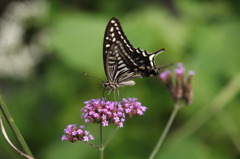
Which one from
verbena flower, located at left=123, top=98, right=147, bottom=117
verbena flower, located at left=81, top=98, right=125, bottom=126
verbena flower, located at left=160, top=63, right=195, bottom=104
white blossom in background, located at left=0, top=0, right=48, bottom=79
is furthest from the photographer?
white blossom in background, located at left=0, top=0, right=48, bottom=79

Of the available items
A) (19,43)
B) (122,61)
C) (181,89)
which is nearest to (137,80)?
(122,61)

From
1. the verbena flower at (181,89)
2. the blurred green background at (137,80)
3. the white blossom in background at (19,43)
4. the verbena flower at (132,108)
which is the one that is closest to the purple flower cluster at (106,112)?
the verbena flower at (132,108)

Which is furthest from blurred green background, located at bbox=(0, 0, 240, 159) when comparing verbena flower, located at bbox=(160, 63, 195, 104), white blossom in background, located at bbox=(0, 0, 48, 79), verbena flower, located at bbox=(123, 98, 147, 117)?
verbena flower, located at bbox=(123, 98, 147, 117)

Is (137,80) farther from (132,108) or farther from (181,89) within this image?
(132,108)

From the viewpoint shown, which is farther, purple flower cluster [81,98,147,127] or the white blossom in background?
the white blossom in background

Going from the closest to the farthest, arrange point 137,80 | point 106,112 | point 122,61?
point 106,112 → point 122,61 → point 137,80

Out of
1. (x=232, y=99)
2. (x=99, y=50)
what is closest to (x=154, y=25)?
(x=99, y=50)

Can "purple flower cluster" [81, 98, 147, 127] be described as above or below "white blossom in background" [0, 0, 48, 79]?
below

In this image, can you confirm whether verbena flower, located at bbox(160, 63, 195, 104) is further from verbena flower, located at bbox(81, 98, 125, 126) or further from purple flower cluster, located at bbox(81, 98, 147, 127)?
verbena flower, located at bbox(81, 98, 125, 126)
